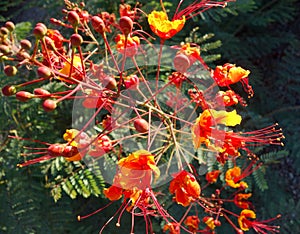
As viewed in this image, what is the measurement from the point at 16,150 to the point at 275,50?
258 cm

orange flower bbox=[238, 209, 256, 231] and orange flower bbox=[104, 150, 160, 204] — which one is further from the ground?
orange flower bbox=[104, 150, 160, 204]

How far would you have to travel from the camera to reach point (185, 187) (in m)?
1.52

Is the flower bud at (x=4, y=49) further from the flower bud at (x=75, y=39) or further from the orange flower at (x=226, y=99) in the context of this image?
the orange flower at (x=226, y=99)

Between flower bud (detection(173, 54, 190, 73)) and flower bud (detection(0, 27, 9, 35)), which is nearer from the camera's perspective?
flower bud (detection(0, 27, 9, 35))

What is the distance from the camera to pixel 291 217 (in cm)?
294

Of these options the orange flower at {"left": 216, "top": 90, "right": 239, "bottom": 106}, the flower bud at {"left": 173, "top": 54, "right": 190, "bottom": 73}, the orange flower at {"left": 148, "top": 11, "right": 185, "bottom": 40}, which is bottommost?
the orange flower at {"left": 216, "top": 90, "right": 239, "bottom": 106}

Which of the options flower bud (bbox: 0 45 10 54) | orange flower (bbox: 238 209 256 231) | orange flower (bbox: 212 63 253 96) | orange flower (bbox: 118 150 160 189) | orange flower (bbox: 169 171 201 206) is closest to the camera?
flower bud (bbox: 0 45 10 54)

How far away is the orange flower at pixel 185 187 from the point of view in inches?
59.6

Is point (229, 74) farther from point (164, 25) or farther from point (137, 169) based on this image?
point (137, 169)

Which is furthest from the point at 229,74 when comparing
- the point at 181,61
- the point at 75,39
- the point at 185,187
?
the point at 75,39

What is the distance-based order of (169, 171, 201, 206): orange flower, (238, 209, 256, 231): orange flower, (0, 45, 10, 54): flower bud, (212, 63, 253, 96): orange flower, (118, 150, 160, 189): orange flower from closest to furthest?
(0, 45, 10, 54): flower bud
(118, 150, 160, 189): orange flower
(169, 171, 201, 206): orange flower
(212, 63, 253, 96): orange flower
(238, 209, 256, 231): orange flower

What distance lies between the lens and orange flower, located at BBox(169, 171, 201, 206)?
1513mm

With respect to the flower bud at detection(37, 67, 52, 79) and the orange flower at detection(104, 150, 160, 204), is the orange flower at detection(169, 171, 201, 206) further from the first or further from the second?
the flower bud at detection(37, 67, 52, 79)

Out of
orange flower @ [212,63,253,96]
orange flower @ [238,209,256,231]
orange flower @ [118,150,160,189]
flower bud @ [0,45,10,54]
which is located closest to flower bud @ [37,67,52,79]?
flower bud @ [0,45,10,54]
